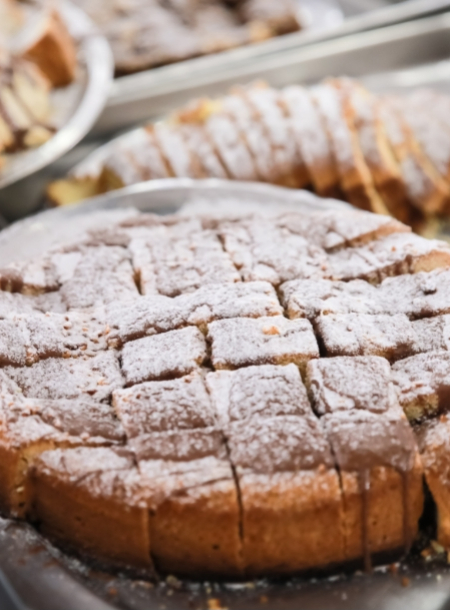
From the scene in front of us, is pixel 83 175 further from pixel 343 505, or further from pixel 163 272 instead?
pixel 343 505

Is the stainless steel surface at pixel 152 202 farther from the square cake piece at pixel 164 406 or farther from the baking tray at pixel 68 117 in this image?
the square cake piece at pixel 164 406

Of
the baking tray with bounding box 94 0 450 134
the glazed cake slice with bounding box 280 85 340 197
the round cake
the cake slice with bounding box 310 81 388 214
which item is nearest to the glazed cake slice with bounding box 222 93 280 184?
the glazed cake slice with bounding box 280 85 340 197

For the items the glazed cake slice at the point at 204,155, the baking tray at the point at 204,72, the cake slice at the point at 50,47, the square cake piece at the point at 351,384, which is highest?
the cake slice at the point at 50,47

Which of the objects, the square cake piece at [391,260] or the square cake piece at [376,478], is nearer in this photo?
the square cake piece at [376,478]

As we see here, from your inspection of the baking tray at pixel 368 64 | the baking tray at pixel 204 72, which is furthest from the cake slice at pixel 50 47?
the baking tray at pixel 368 64

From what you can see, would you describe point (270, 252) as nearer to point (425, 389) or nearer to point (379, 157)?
point (425, 389)

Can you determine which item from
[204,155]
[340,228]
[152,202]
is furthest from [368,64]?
[340,228]

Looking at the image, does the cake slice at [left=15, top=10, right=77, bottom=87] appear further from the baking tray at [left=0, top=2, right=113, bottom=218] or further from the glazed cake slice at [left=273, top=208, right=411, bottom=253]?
the glazed cake slice at [left=273, top=208, right=411, bottom=253]
